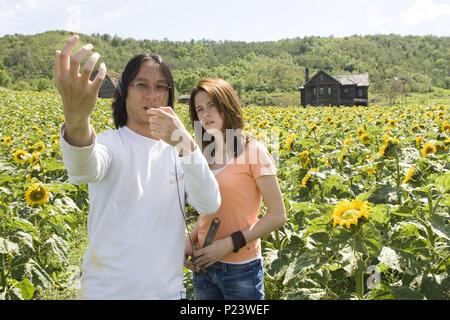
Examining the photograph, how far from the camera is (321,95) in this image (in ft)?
149

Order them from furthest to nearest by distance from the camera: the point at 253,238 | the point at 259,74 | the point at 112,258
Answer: the point at 259,74, the point at 253,238, the point at 112,258

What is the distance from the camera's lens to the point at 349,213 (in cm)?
190

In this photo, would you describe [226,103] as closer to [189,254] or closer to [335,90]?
[189,254]

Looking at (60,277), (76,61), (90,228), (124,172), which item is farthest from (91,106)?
(60,277)

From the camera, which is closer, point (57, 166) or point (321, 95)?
point (57, 166)

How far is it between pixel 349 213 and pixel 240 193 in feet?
1.46

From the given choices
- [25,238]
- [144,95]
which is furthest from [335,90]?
[144,95]

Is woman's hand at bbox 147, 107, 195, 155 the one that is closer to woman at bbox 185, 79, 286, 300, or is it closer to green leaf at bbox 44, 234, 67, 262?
woman at bbox 185, 79, 286, 300

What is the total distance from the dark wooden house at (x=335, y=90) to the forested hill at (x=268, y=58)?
17.3 metres

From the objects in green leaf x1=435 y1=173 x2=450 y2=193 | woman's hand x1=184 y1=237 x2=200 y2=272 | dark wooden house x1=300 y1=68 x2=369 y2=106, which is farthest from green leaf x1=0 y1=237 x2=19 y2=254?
dark wooden house x1=300 y1=68 x2=369 y2=106

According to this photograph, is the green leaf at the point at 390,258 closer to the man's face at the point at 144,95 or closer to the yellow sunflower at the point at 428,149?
the man's face at the point at 144,95

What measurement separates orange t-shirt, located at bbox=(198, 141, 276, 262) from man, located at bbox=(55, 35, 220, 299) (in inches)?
17.1

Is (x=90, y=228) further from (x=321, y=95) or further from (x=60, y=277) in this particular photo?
(x=321, y=95)

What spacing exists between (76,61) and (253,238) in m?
1.09
